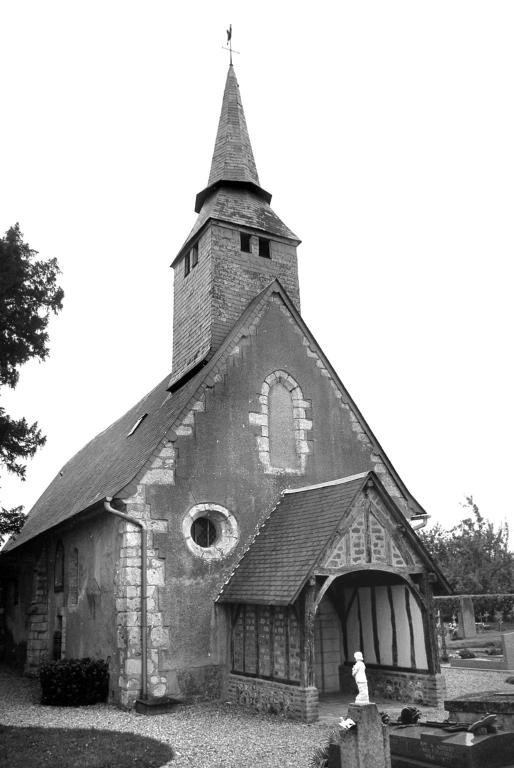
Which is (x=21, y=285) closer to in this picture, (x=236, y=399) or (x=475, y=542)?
(x=236, y=399)

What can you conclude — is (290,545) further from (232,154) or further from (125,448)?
(232,154)

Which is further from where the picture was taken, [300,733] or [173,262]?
[173,262]

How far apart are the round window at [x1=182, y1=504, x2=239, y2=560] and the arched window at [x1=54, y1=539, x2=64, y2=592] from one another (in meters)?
5.13

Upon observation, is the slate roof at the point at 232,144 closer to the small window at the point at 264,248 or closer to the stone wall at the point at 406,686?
the small window at the point at 264,248

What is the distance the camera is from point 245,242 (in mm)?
18000

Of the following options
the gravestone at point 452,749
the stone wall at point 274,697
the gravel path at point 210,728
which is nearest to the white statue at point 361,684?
the gravestone at point 452,749

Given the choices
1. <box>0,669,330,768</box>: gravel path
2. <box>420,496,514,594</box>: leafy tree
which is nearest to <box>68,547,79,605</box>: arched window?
<box>0,669,330,768</box>: gravel path

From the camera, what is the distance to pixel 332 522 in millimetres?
11711

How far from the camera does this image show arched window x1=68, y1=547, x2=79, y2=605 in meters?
15.5

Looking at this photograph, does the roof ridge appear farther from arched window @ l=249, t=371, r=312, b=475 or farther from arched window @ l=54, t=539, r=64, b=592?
arched window @ l=54, t=539, r=64, b=592

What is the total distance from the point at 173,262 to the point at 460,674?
45.7 feet

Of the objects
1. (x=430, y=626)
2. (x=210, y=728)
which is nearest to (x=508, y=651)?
(x=430, y=626)

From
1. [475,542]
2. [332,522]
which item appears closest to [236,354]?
[332,522]

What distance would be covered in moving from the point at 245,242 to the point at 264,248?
550 millimetres
